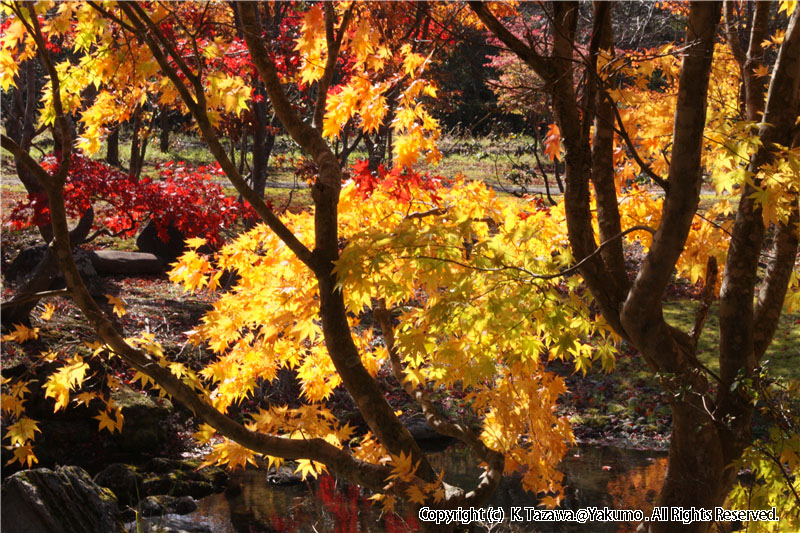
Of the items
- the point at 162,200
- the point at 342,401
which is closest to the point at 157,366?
the point at 162,200

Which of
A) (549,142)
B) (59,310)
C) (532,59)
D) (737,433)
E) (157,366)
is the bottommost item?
(59,310)

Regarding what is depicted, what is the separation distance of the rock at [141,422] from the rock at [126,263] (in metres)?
4.63

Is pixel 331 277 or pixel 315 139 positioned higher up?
pixel 315 139

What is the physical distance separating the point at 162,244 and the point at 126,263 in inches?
27.8

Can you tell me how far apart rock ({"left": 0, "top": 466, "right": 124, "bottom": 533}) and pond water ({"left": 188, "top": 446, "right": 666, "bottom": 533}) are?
2.98 ft

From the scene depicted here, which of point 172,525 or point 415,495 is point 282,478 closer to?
point 172,525

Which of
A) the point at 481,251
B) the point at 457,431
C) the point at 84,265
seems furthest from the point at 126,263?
the point at 481,251

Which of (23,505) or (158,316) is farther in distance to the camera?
(158,316)

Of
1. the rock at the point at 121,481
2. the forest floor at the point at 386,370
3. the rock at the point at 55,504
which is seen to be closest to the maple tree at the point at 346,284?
the rock at the point at 55,504

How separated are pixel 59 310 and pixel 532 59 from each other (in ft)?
26.2

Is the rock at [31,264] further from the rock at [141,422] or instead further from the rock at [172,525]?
the rock at [172,525]

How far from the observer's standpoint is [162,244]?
1238cm

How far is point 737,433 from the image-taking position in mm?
3393

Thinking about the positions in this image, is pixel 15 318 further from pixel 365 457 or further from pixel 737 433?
pixel 737 433
